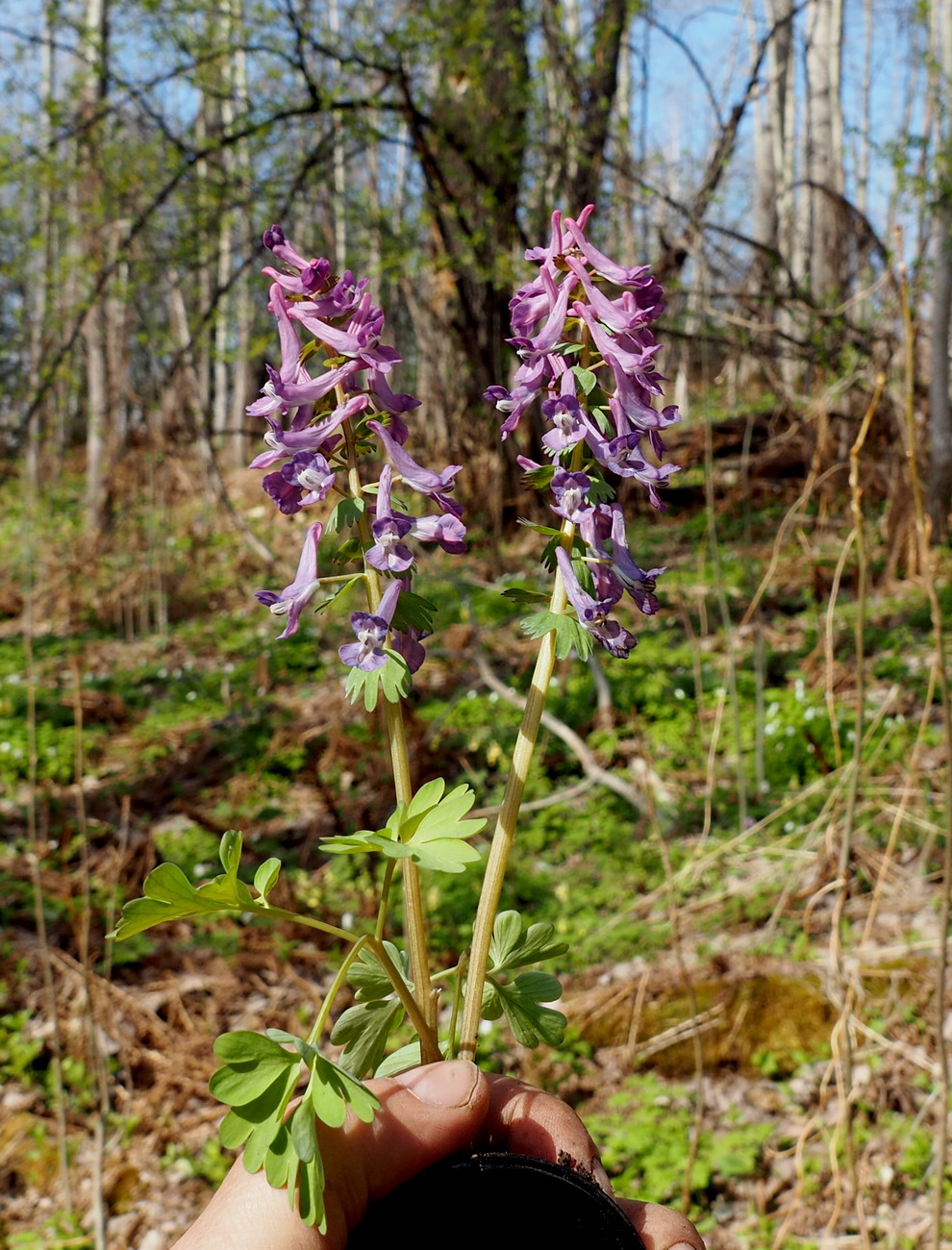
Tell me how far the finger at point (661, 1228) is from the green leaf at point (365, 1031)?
39 cm

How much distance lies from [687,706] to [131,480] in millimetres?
6844

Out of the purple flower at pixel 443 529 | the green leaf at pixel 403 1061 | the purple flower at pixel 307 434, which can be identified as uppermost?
the purple flower at pixel 307 434

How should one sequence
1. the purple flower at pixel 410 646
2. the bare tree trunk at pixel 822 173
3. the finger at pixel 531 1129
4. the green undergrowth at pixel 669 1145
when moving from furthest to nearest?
1. the bare tree trunk at pixel 822 173
2. the green undergrowth at pixel 669 1145
3. the finger at pixel 531 1129
4. the purple flower at pixel 410 646

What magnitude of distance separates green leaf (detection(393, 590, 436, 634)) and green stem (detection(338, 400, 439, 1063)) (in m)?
0.03

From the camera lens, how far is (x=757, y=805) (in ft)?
16.9

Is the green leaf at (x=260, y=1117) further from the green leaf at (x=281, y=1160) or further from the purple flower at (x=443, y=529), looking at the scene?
the purple flower at (x=443, y=529)

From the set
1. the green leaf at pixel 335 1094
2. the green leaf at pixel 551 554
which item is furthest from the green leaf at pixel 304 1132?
the green leaf at pixel 551 554

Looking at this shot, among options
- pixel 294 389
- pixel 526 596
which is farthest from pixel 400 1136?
pixel 294 389

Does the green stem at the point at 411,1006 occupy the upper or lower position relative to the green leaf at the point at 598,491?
lower

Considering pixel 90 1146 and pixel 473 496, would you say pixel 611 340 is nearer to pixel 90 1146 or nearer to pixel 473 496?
pixel 90 1146

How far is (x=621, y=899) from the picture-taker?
4.59 metres

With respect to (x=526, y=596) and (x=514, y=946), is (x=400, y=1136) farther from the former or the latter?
(x=526, y=596)

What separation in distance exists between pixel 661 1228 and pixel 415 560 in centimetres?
91

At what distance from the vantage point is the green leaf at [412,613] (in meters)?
0.94
